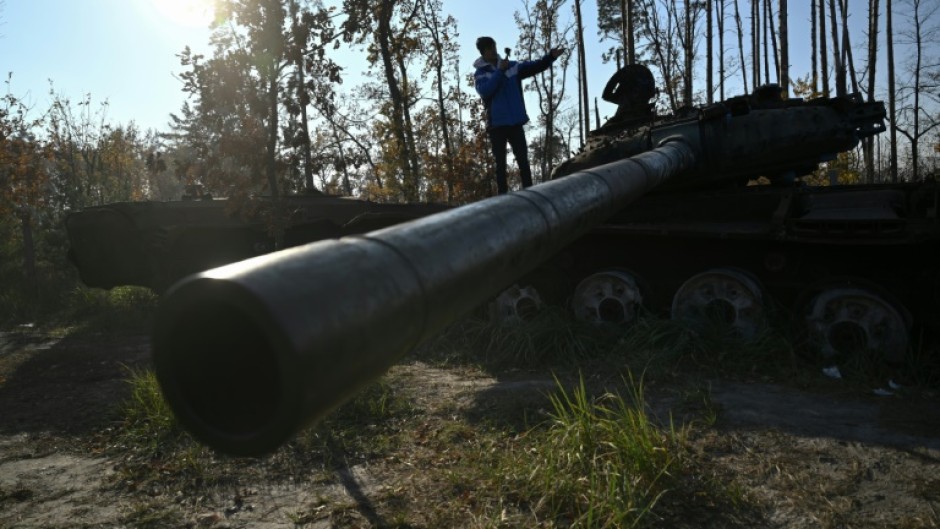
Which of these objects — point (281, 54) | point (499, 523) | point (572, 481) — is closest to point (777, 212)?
point (572, 481)

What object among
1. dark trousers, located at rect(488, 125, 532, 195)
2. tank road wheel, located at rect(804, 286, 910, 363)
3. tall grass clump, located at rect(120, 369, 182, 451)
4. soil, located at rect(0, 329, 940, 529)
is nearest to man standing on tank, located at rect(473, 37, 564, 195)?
dark trousers, located at rect(488, 125, 532, 195)

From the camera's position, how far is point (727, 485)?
11.6 ft

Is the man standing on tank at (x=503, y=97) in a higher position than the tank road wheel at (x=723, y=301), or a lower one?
higher

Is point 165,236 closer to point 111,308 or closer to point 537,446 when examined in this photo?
point 111,308

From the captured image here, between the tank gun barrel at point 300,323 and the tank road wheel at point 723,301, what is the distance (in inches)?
218

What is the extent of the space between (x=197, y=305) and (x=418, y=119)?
2044 cm

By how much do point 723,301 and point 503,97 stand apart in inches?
133

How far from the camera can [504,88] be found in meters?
7.69

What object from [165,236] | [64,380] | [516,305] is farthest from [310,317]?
[165,236]

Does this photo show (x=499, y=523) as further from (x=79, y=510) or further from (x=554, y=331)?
(x=554, y=331)

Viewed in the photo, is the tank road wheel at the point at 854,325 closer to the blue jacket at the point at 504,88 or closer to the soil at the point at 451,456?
the soil at the point at 451,456

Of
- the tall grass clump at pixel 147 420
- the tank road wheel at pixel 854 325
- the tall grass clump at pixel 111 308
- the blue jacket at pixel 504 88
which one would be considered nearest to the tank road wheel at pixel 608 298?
the tank road wheel at pixel 854 325

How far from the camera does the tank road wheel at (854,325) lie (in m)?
5.59

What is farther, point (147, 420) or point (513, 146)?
point (513, 146)
